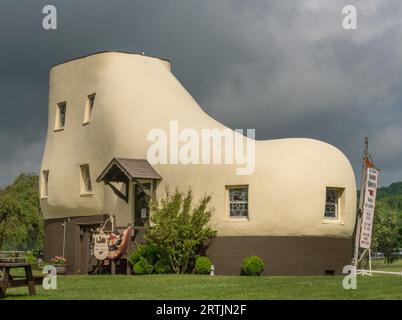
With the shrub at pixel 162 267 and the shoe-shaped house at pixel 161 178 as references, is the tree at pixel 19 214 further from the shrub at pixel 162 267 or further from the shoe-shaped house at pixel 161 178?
the shrub at pixel 162 267

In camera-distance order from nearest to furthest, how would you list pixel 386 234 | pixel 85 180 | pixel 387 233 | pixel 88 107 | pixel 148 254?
pixel 148 254 → pixel 88 107 → pixel 85 180 → pixel 386 234 → pixel 387 233

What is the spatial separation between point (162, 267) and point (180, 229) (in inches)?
65.8

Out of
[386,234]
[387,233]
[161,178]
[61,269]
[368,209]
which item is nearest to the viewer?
[368,209]

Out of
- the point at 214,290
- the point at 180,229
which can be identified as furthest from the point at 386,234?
the point at 214,290

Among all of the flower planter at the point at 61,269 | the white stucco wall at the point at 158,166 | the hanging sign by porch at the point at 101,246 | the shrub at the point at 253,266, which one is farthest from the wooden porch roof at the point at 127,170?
the shrub at the point at 253,266

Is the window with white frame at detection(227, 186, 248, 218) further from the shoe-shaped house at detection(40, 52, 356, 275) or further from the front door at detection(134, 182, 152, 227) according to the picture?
the front door at detection(134, 182, 152, 227)

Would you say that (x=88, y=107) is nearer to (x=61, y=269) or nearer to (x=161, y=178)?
(x=161, y=178)

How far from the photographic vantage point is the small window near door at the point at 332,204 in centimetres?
3034

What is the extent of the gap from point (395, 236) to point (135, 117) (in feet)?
130

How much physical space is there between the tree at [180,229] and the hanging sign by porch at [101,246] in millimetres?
2254

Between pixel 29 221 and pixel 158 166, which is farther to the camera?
pixel 29 221

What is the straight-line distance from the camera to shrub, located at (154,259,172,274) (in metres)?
30.4

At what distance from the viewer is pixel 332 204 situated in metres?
30.5

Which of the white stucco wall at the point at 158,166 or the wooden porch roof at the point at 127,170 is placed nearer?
the white stucco wall at the point at 158,166
